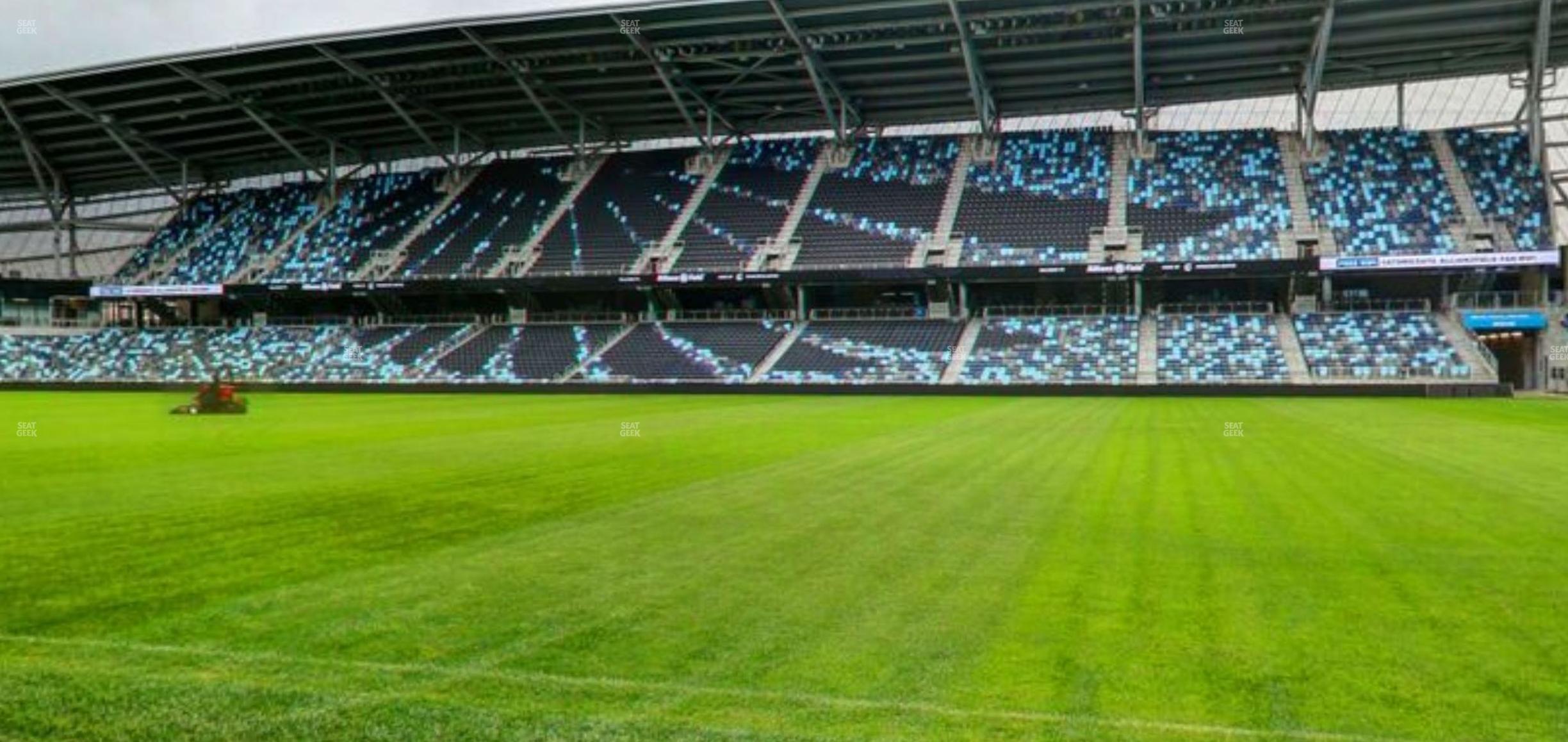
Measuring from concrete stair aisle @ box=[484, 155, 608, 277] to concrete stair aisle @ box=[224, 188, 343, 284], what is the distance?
49.9 feet

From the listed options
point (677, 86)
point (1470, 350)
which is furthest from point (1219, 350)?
point (677, 86)

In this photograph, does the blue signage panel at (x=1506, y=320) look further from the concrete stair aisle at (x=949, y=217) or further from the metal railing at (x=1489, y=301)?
the concrete stair aisle at (x=949, y=217)

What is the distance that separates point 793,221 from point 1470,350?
3222cm

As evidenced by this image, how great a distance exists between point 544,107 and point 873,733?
61.2 metres

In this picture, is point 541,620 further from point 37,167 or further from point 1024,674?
point 37,167

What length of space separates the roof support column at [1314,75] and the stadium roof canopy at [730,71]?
0.25 metres

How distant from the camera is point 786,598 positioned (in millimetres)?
7859

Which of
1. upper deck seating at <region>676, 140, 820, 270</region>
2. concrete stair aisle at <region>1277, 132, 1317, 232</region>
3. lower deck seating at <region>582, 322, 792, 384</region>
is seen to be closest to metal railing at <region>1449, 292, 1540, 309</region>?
concrete stair aisle at <region>1277, 132, 1317, 232</region>

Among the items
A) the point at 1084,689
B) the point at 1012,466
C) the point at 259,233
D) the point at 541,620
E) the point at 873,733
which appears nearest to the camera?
the point at 873,733

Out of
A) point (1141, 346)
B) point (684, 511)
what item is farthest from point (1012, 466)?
point (1141, 346)

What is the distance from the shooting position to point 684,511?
12227mm

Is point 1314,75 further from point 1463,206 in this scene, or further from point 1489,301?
point 1489,301

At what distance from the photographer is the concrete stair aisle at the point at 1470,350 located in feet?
148

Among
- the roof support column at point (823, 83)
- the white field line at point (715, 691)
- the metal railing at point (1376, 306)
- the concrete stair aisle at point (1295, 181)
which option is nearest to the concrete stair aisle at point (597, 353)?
the roof support column at point (823, 83)
